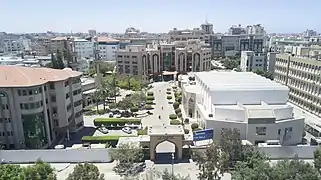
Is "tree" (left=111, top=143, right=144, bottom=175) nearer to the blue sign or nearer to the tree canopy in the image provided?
the tree canopy

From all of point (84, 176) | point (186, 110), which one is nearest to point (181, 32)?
point (186, 110)

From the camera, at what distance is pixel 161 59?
10931 centimetres

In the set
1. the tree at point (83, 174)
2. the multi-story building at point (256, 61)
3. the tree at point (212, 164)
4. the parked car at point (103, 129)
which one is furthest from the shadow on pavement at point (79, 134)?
the multi-story building at point (256, 61)

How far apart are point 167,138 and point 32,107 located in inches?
793

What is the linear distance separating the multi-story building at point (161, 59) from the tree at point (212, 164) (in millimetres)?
69323

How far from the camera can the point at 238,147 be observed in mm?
36656

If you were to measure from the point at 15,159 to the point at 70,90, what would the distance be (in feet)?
46.9

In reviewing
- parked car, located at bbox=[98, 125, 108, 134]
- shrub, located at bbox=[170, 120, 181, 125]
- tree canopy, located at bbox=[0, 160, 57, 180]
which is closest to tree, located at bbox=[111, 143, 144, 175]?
tree canopy, located at bbox=[0, 160, 57, 180]

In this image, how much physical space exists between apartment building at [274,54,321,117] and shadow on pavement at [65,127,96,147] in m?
44.5

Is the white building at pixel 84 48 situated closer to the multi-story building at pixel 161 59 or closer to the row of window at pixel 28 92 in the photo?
the multi-story building at pixel 161 59

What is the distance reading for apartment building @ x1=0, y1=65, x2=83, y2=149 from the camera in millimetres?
42188

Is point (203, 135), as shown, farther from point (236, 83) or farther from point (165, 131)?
point (236, 83)

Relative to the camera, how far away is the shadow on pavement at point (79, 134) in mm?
47603

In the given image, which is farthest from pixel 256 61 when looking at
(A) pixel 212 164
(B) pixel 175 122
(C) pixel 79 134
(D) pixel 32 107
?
(D) pixel 32 107
